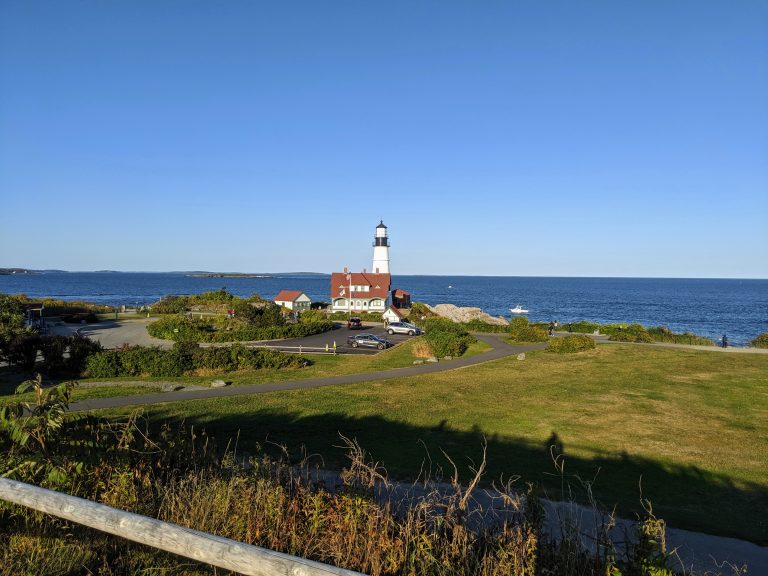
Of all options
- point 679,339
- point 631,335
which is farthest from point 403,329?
point 679,339

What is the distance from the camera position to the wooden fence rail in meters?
3.85

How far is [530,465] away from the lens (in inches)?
502

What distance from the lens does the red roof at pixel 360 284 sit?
67875mm

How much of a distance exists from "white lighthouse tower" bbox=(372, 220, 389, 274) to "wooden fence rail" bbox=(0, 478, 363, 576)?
244ft

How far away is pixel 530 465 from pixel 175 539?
10.5 m

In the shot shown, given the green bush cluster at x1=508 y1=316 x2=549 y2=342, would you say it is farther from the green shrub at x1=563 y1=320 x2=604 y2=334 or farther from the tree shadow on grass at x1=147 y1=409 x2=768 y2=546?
the tree shadow on grass at x1=147 y1=409 x2=768 y2=546

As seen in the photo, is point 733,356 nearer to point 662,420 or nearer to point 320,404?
point 662,420

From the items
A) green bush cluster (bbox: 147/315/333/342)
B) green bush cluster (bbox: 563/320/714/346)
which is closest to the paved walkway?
green bush cluster (bbox: 563/320/714/346)

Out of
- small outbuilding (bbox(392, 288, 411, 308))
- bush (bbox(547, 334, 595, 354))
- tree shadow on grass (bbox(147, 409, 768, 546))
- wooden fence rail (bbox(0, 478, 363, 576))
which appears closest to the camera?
wooden fence rail (bbox(0, 478, 363, 576))

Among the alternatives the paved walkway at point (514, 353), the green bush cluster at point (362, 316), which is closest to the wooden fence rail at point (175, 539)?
the paved walkway at point (514, 353)

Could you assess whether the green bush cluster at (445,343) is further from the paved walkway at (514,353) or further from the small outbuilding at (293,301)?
the small outbuilding at (293,301)

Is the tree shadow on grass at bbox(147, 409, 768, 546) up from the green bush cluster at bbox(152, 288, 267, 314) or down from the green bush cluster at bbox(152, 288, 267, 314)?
down

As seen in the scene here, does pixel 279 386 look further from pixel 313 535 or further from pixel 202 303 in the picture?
pixel 202 303

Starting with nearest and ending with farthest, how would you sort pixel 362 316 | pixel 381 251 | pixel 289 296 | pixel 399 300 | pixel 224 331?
pixel 224 331 < pixel 362 316 < pixel 289 296 < pixel 399 300 < pixel 381 251
